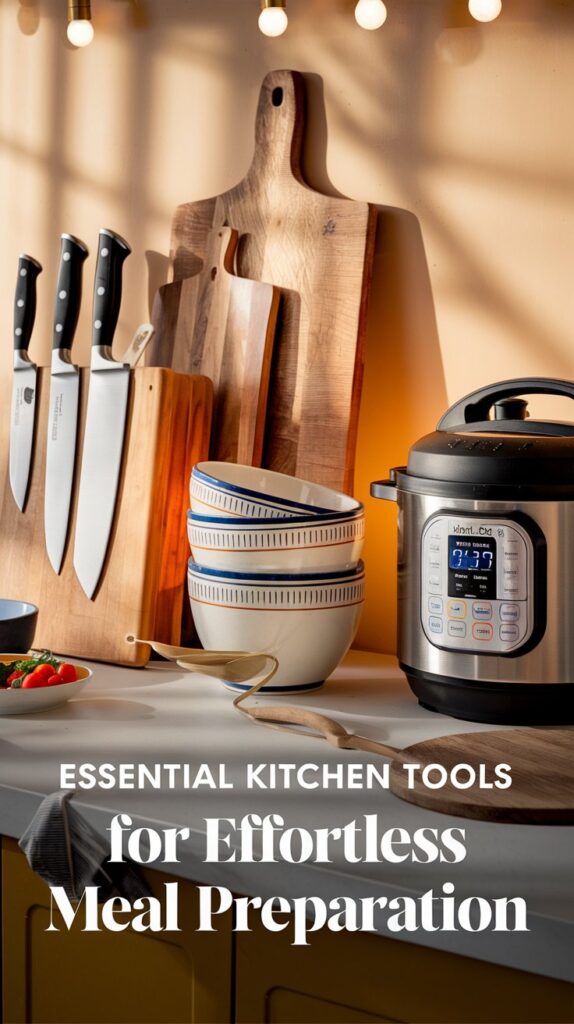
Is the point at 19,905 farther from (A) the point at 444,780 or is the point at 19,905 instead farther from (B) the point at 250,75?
(B) the point at 250,75

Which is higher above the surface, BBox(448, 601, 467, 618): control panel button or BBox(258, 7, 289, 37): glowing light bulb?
BBox(258, 7, 289, 37): glowing light bulb

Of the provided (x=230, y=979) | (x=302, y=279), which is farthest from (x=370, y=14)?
(x=230, y=979)

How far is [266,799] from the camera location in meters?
0.91

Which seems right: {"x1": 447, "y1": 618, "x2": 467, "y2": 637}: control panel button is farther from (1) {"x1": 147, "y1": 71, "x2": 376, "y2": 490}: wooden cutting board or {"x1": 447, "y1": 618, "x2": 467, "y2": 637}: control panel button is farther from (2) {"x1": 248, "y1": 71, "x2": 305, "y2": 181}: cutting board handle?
(2) {"x1": 248, "y1": 71, "x2": 305, "y2": 181}: cutting board handle

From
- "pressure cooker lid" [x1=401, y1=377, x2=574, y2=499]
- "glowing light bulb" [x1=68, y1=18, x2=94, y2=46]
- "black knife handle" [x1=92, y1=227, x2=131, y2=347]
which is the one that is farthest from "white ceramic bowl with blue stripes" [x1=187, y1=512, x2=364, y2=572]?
"glowing light bulb" [x1=68, y1=18, x2=94, y2=46]

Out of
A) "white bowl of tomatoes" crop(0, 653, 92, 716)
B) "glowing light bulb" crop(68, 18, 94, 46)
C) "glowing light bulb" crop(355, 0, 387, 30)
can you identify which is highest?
"glowing light bulb" crop(68, 18, 94, 46)

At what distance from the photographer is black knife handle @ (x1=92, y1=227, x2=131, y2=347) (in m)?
1.43

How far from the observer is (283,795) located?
92 cm

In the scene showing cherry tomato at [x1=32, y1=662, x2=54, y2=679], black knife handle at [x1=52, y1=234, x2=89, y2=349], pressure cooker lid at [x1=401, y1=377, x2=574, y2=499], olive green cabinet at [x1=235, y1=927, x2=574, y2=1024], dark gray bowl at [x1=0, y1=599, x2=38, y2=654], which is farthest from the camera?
black knife handle at [x1=52, y1=234, x2=89, y2=349]

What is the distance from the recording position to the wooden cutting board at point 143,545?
136 cm

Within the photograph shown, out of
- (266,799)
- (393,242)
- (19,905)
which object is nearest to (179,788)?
(266,799)

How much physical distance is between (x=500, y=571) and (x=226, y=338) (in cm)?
57

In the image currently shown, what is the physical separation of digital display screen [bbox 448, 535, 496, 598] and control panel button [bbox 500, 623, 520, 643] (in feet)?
Result: 0.10

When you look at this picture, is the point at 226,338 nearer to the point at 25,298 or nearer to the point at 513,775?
the point at 25,298
